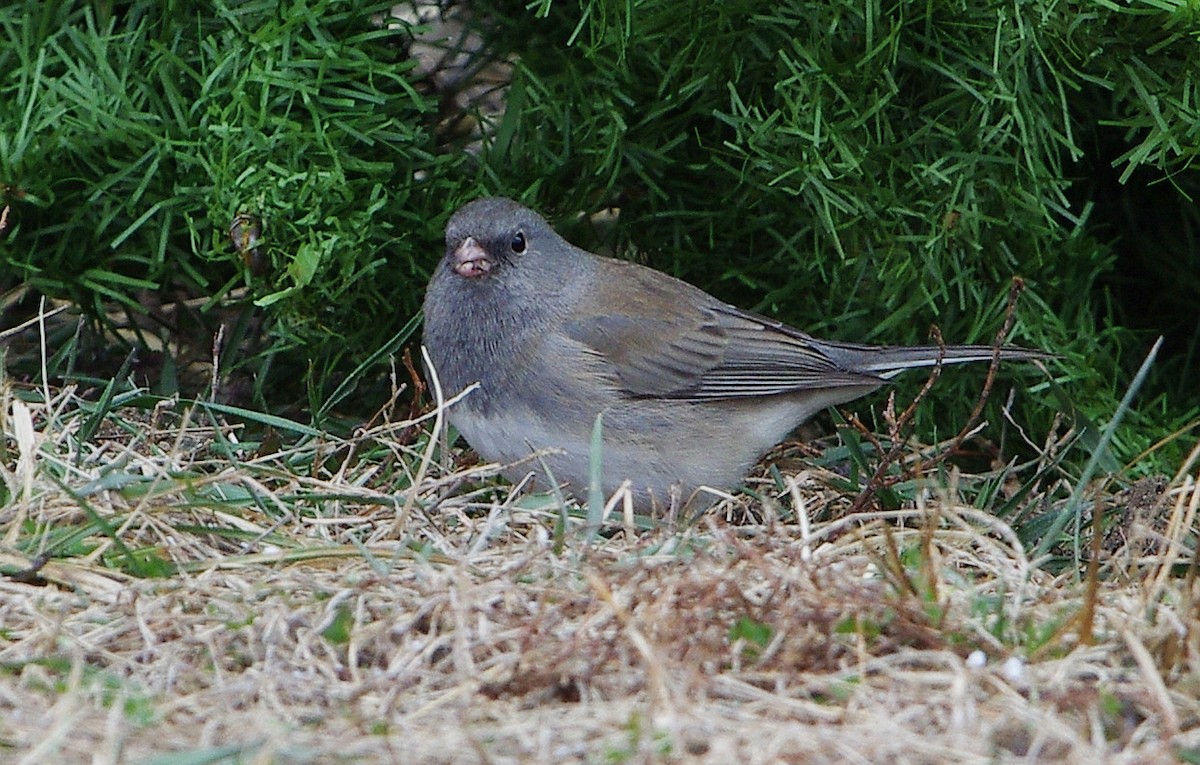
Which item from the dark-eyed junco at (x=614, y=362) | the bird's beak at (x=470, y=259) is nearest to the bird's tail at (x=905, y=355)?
the dark-eyed junco at (x=614, y=362)

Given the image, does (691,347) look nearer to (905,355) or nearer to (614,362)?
(614,362)

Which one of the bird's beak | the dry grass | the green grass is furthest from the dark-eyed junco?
the dry grass

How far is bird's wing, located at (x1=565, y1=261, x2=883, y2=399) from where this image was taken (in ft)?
9.44

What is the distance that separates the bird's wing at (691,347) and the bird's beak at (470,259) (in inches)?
8.2

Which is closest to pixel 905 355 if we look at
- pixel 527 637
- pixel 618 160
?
pixel 618 160

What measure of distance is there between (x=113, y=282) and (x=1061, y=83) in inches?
70.6

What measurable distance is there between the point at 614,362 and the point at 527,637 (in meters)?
1.11

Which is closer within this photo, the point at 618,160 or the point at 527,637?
the point at 527,637

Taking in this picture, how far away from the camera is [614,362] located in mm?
2855

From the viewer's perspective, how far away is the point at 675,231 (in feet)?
10.0

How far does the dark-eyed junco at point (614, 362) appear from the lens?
2.75 metres

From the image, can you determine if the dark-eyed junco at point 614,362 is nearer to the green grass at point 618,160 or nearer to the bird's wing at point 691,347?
the bird's wing at point 691,347

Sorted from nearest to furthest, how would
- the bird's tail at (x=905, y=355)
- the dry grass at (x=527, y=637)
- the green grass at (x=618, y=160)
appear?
the dry grass at (x=527, y=637) → the green grass at (x=618, y=160) → the bird's tail at (x=905, y=355)

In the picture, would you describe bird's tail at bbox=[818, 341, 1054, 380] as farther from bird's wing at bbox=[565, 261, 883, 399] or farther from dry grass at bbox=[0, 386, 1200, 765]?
dry grass at bbox=[0, 386, 1200, 765]
